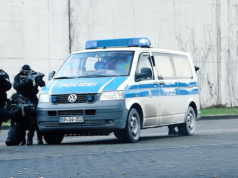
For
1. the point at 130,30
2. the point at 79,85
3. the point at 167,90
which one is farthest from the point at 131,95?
the point at 130,30

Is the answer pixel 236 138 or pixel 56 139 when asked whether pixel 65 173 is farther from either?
pixel 236 138

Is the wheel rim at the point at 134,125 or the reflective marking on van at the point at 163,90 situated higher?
the reflective marking on van at the point at 163,90

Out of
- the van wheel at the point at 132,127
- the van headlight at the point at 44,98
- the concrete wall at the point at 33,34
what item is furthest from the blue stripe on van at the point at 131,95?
the concrete wall at the point at 33,34

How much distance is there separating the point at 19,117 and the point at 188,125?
14.6 ft

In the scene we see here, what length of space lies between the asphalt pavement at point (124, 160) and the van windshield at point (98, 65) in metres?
1.61

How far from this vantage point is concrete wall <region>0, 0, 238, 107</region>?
84.2 feet

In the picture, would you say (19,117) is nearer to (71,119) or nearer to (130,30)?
(71,119)

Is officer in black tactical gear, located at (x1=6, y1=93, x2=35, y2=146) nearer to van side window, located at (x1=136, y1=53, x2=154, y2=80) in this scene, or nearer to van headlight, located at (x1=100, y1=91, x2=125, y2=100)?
van headlight, located at (x1=100, y1=91, x2=125, y2=100)

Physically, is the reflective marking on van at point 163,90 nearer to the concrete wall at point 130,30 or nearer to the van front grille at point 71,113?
the van front grille at point 71,113

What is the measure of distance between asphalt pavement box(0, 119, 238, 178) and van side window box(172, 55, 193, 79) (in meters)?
3.20

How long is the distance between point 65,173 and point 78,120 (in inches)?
179

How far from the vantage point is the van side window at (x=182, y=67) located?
16.5 metres

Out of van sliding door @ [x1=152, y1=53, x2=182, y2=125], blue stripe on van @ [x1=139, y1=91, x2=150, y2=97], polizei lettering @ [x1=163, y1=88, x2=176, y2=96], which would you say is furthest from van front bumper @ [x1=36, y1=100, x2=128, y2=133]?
polizei lettering @ [x1=163, y1=88, x2=176, y2=96]

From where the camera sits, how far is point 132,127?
13992 mm
